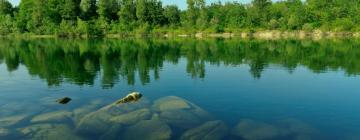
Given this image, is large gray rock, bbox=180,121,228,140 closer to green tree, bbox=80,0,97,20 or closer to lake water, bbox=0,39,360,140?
lake water, bbox=0,39,360,140

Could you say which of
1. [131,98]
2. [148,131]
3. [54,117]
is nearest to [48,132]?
[54,117]

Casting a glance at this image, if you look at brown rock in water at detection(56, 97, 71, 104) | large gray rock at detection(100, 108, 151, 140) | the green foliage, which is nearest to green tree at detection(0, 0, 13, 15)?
the green foliage

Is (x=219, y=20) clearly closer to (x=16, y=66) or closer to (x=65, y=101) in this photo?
(x=16, y=66)

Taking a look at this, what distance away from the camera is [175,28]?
156000 mm

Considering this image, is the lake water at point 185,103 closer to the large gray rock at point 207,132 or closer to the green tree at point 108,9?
the large gray rock at point 207,132

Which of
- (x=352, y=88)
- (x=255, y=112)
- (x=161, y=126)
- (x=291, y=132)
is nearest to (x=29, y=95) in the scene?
(x=161, y=126)

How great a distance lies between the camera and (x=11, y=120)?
20203mm

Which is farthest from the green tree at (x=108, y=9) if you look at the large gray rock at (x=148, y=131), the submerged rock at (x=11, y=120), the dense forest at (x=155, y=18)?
the large gray rock at (x=148, y=131)

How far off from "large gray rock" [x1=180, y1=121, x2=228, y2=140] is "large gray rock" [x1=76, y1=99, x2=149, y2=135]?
426 centimetres

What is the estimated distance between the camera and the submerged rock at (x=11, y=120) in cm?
1949

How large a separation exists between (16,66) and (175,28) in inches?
A: 4384

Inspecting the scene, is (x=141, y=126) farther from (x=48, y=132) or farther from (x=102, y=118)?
(x=48, y=132)

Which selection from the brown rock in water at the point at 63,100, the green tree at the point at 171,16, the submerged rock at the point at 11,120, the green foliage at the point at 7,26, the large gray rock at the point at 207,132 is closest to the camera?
the large gray rock at the point at 207,132

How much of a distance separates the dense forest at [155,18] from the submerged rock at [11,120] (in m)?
126
